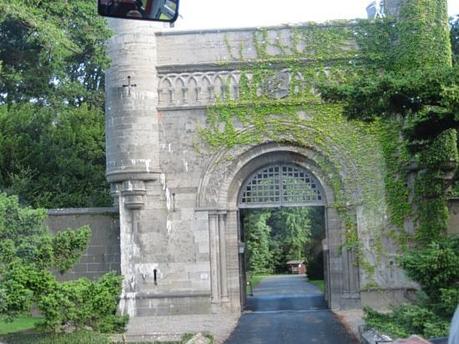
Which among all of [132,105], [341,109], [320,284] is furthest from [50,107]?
[320,284]

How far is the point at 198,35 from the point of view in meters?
21.0

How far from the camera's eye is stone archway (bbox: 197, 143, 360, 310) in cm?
2064

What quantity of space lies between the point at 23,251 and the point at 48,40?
3992 mm

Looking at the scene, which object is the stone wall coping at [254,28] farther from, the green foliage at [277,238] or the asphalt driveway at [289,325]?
the green foliage at [277,238]

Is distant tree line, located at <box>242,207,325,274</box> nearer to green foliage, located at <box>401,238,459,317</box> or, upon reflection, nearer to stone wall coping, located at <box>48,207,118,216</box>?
stone wall coping, located at <box>48,207,118,216</box>

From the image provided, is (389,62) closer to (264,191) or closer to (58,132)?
(264,191)

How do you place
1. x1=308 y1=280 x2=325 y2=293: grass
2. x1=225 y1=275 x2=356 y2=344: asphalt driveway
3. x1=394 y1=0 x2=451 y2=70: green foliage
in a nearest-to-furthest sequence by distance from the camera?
x1=225 y1=275 x2=356 y2=344: asphalt driveway < x1=394 y1=0 x2=451 y2=70: green foliage < x1=308 y1=280 x2=325 y2=293: grass

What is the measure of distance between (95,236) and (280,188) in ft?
16.5

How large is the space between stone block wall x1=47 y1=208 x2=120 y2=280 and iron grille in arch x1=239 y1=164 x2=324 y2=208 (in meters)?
3.48

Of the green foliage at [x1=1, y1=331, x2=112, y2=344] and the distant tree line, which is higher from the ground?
the distant tree line

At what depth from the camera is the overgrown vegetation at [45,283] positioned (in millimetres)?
13766

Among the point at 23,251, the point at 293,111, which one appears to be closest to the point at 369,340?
the point at 23,251

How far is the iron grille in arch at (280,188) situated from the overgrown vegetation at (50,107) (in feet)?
16.3

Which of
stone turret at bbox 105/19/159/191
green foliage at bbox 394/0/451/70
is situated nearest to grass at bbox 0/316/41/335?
stone turret at bbox 105/19/159/191
